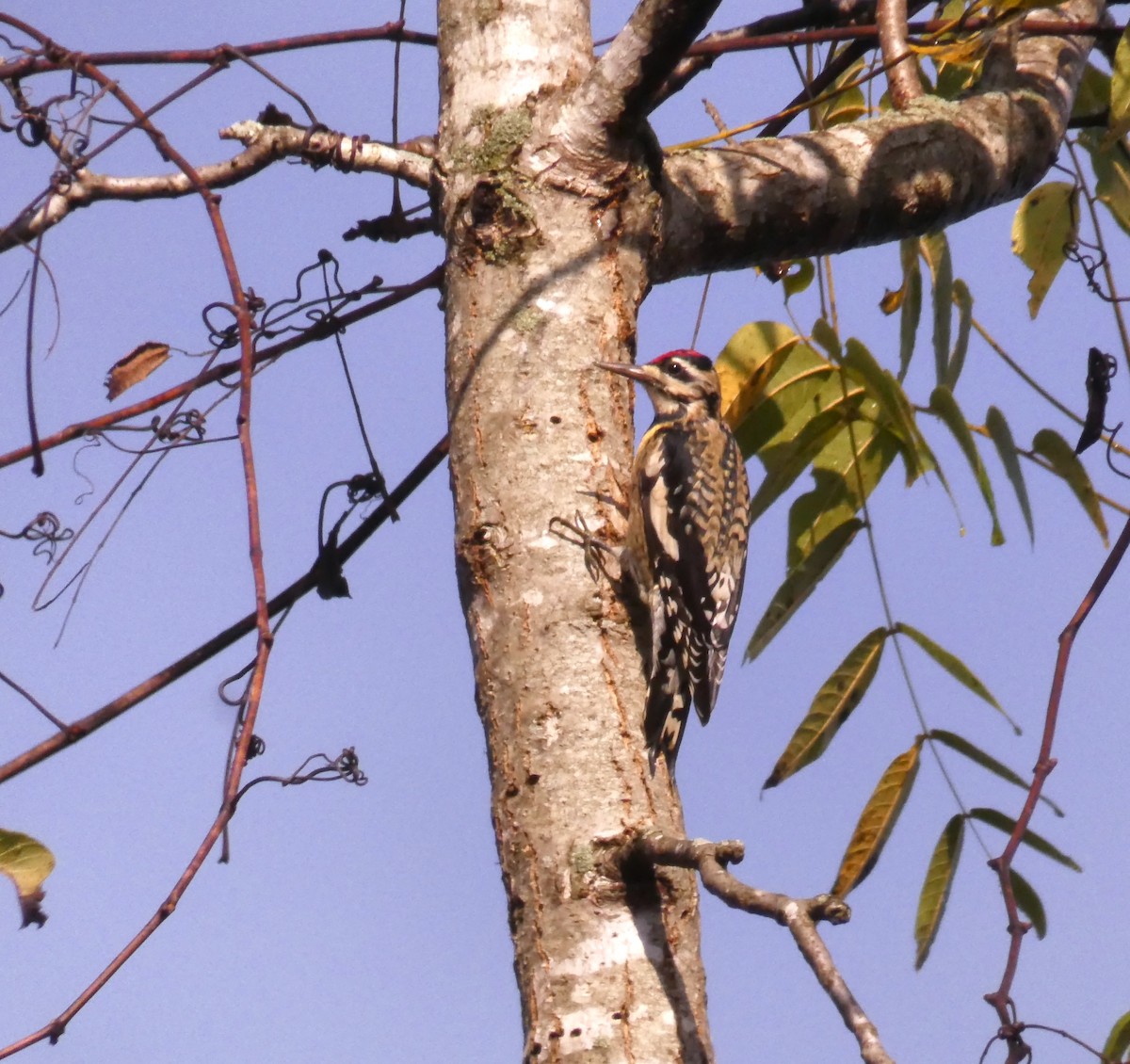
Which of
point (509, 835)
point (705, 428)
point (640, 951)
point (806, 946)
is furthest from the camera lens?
point (705, 428)

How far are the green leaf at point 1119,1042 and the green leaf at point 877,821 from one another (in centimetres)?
53

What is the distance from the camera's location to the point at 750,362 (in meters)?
3.42

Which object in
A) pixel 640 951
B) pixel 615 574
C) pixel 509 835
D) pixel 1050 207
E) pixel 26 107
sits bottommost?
pixel 640 951

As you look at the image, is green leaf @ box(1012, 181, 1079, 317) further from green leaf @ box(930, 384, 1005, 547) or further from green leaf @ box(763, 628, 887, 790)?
green leaf @ box(763, 628, 887, 790)

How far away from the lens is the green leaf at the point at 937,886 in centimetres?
300

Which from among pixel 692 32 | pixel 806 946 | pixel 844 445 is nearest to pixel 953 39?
pixel 844 445

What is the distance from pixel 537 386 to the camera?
8.77 ft

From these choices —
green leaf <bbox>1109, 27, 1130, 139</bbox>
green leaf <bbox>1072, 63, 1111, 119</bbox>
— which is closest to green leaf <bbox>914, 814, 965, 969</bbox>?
green leaf <bbox>1109, 27, 1130, 139</bbox>

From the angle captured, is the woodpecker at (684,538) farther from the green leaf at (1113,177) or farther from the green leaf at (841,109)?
the green leaf at (1113,177)

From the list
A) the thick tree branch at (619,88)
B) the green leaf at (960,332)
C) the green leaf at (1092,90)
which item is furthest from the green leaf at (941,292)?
the thick tree branch at (619,88)

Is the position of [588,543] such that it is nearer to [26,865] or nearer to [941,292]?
[26,865]

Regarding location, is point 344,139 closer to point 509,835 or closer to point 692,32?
point 692,32

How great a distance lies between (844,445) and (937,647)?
1.80 ft

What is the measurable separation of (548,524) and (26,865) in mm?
1003
